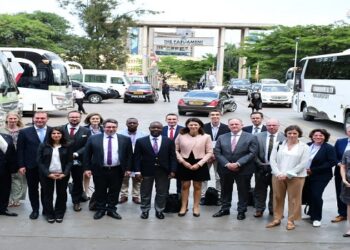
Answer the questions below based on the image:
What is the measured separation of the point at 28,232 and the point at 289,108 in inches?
1067

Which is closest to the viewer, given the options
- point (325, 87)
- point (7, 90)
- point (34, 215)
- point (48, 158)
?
point (48, 158)

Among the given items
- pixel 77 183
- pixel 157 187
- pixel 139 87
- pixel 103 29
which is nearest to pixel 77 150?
pixel 77 183

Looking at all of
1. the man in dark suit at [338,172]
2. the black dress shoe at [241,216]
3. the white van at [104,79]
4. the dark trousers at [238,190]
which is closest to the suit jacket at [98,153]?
the dark trousers at [238,190]

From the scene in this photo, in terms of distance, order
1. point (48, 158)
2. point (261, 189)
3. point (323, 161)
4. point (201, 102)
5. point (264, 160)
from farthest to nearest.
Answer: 1. point (201, 102)
2. point (261, 189)
3. point (264, 160)
4. point (323, 161)
5. point (48, 158)

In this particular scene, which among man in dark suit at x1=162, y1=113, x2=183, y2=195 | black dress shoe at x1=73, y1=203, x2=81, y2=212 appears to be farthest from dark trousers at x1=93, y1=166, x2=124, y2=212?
man in dark suit at x1=162, y1=113, x2=183, y2=195

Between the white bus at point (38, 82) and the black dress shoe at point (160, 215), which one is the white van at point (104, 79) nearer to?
the white bus at point (38, 82)

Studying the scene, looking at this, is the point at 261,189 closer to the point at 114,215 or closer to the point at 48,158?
the point at 114,215

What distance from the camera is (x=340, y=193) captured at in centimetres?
744

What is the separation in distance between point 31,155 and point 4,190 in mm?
745

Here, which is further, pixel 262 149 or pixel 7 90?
pixel 7 90

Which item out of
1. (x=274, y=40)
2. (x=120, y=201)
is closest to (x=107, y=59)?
(x=274, y=40)

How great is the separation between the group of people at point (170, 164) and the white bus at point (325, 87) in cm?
1127

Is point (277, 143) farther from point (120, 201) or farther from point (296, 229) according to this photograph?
point (120, 201)

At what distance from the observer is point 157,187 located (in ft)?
25.2
